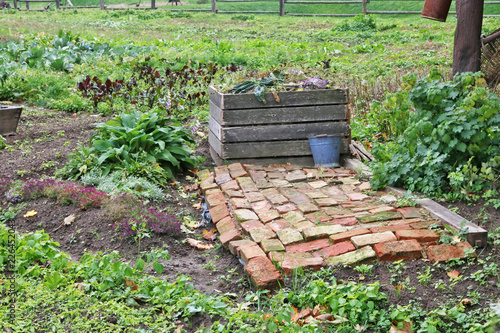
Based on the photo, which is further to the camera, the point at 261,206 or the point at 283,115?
the point at 283,115

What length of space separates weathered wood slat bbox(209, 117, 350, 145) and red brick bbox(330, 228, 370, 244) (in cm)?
209

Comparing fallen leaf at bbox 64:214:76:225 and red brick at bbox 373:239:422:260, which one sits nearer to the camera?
red brick at bbox 373:239:422:260

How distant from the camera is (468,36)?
5887 millimetres

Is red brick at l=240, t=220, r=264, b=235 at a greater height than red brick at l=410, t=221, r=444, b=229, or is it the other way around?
red brick at l=410, t=221, r=444, b=229

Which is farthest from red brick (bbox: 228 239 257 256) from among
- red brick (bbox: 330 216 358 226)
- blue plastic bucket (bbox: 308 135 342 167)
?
blue plastic bucket (bbox: 308 135 342 167)

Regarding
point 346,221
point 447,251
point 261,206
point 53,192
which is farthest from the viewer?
point 53,192

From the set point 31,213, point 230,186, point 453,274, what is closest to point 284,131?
point 230,186

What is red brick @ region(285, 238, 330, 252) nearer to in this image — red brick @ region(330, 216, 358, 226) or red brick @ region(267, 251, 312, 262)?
red brick @ region(267, 251, 312, 262)

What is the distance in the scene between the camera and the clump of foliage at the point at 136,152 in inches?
211

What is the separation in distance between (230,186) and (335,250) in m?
1.72

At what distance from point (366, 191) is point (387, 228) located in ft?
3.15

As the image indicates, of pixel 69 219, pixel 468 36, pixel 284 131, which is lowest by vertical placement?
pixel 69 219

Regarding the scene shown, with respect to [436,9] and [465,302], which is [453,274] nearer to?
[465,302]

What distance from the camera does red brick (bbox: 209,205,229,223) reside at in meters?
4.47
